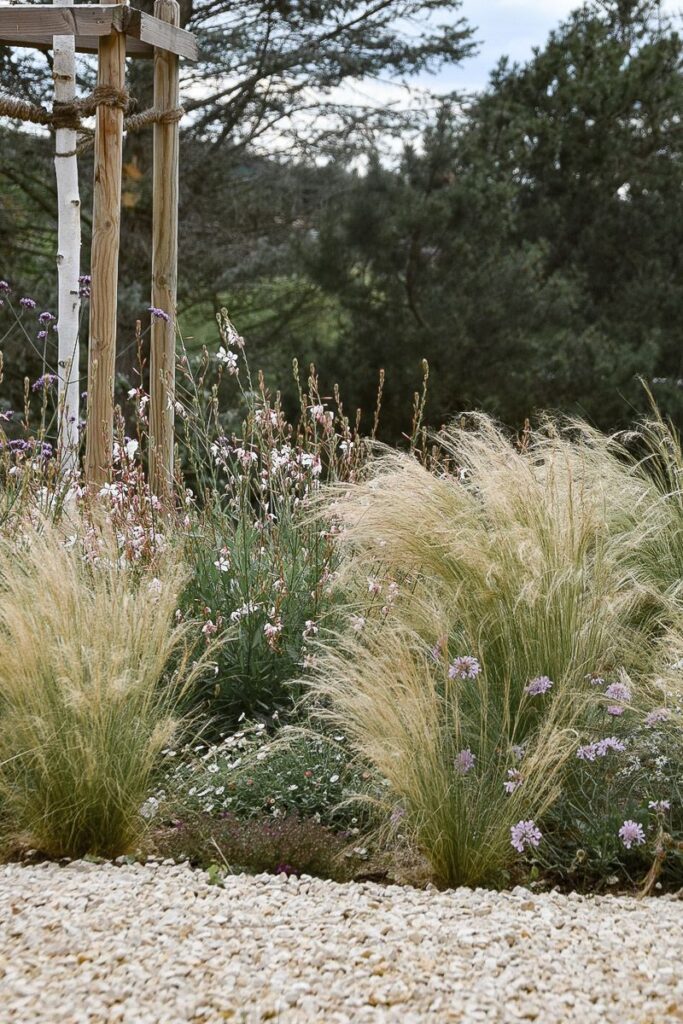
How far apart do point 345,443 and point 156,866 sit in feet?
7.40

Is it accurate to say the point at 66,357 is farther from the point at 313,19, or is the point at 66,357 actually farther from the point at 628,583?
the point at 313,19

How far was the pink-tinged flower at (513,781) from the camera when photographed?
2.75m

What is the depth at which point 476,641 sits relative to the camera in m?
3.30

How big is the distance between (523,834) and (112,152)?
12.9 feet

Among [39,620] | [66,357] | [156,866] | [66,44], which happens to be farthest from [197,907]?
[66,44]

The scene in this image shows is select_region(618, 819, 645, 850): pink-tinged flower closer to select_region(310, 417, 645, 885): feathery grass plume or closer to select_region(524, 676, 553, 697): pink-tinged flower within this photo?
select_region(310, 417, 645, 885): feathery grass plume

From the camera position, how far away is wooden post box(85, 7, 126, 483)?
16.9 ft

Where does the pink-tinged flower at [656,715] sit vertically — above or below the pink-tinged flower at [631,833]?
above

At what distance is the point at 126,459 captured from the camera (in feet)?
→ 14.9

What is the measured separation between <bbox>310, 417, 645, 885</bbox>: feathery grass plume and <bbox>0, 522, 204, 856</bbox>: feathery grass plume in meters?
0.52

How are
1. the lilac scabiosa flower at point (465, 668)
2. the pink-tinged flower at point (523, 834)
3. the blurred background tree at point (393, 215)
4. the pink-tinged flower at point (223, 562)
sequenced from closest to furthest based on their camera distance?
the pink-tinged flower at point (523, 834) → the lilac scabiosa flower at point (465, 668) → the pink-tinged flower at point (223, 562) → the blurred background tree at point (393, 215)

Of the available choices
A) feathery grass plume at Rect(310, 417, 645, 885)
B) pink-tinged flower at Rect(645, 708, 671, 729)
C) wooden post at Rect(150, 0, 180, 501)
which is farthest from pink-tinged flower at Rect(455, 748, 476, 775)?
wooden post at Rect(150, 0, 180, 501)

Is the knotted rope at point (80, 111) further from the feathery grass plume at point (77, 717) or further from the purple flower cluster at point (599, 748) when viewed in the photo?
the purple flower cluster at point (599, 748)

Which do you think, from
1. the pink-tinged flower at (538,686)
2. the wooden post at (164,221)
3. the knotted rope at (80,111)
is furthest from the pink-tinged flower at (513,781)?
the knotted rope at (80,111)
